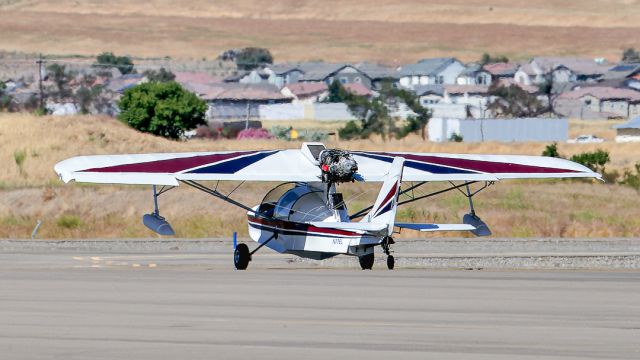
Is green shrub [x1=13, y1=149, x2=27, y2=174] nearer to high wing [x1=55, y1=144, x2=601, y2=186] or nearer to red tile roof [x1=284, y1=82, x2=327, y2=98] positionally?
high wing [x1=55, y1=144, x2=601, y2=186]

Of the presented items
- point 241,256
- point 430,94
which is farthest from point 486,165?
point 430,94

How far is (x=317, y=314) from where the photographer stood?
19.4 m

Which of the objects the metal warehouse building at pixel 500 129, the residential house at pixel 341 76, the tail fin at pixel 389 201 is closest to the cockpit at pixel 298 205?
the tail fin at pixel 389 201

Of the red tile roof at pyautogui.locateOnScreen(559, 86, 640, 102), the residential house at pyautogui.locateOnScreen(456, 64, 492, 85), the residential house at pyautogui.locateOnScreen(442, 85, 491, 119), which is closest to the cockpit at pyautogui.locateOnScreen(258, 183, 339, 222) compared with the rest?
the residential house at pyautogui.locateOnScreen(442, 85, 491, 119)

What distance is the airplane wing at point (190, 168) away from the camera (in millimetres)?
26844

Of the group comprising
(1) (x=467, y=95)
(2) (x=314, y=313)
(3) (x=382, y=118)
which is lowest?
(2) (x=314, y=313)

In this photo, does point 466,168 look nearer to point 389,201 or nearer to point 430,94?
point 389,201

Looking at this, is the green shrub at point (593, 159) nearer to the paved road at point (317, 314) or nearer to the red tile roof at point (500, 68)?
the paved road at point (317, 314)

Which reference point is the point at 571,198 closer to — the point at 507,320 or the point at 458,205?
the point at 458,205

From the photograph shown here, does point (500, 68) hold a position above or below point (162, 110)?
above

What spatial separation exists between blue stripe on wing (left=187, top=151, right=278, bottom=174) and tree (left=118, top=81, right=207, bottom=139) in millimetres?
55041

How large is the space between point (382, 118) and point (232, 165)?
258ft

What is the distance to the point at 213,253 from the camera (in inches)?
1352

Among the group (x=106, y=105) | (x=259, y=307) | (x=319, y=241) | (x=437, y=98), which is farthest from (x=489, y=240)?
(x=437, y=98)
